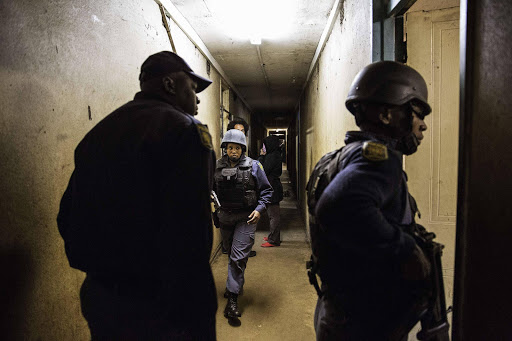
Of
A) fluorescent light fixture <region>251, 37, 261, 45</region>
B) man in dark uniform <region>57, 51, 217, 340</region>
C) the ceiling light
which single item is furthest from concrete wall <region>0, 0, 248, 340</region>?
fluorescent light fixture <region>251, 37, 261, 45</region>

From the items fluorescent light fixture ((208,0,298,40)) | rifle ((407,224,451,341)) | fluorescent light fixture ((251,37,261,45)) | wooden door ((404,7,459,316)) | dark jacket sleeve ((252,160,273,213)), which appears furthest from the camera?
fluorescent light fixture ((251,37,261,45))

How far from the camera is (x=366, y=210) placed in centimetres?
104

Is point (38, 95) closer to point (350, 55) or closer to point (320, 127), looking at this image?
point (350, 55)

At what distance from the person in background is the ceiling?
1.48 metres

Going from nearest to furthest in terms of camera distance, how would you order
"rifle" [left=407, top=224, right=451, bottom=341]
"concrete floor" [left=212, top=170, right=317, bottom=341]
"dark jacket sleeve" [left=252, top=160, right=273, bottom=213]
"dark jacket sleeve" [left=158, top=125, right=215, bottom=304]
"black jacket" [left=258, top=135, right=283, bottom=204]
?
1. "dark jacket sleeve" [left=158, top=125, right=215, bottom=304]
2. "rifle" [left=407, top=224, right=451, bottom=341]
3. "concrete floor" [left=212, top=170, right=317, bottom=341]
4. "dark jacket sleeve" [left=252, top=160, right=273, bottom=213]
5. "black jacket" [left=258, top=135, right=283, bottom=204]

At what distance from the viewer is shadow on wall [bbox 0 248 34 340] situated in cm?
121

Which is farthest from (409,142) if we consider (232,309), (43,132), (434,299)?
(232,309)

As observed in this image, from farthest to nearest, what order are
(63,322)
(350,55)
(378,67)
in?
(350,55) < (63,322) < (378,67)

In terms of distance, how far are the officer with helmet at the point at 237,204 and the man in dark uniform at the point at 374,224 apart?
1638 mm

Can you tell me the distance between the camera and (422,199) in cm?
205

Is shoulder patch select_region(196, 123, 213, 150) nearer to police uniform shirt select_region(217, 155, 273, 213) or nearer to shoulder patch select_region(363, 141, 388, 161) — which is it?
shoulder patch select_region(363, 141, 388, 161)

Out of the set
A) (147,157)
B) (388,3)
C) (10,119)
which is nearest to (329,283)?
(147,157)

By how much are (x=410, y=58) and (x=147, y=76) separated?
69.2 inches

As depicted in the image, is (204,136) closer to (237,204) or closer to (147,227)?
(147,227)
